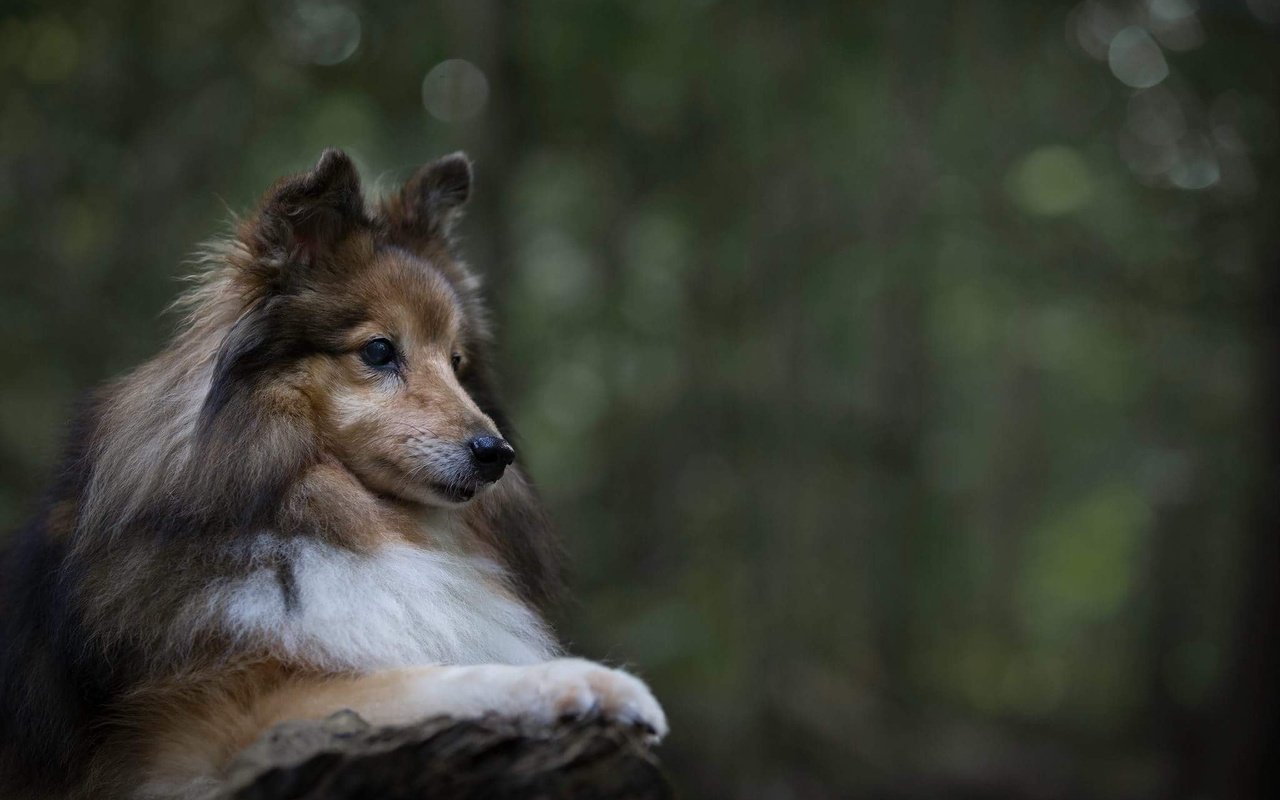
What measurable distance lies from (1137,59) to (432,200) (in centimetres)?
996

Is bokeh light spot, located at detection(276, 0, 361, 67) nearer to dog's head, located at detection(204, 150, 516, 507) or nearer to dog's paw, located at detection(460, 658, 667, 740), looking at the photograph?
dog's head, located at detection(204, 150, 516, 507)

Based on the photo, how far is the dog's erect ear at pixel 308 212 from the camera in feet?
12.8

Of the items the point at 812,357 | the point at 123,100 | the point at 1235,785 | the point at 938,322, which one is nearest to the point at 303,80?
the point at 123,100

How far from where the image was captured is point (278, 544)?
369 cm

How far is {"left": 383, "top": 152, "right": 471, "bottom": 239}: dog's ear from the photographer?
460cm

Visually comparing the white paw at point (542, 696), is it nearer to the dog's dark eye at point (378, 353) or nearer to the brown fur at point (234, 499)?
the brown fur at point (234, 499)

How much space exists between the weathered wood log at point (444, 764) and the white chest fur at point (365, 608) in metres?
0.55

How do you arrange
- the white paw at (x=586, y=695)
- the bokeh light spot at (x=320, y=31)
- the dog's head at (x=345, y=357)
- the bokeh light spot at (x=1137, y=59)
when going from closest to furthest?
the white paw at (x=586, y=695) → the dog's head at (x=345, y=357) → the bokeh light spot at (x=320, y=31) → the bokeh light spot at (x=1137, y=59)

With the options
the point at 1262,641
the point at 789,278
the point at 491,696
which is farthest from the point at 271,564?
the point at 789,278

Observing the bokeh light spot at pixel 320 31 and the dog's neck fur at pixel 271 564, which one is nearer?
the dog's neck fur at pixel 271 564

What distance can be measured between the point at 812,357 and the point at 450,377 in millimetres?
11298

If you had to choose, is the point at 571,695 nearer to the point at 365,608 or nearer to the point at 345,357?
the point at 365,608

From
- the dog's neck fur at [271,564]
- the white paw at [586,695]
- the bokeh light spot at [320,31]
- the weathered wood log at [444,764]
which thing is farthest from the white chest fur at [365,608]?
the bokeh light spot at [320,31]

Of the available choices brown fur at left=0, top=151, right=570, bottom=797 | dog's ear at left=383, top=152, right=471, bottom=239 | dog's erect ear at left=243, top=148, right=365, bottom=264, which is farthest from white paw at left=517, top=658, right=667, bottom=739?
dog's ear at left=383, top=152, right=471, bottom=239
